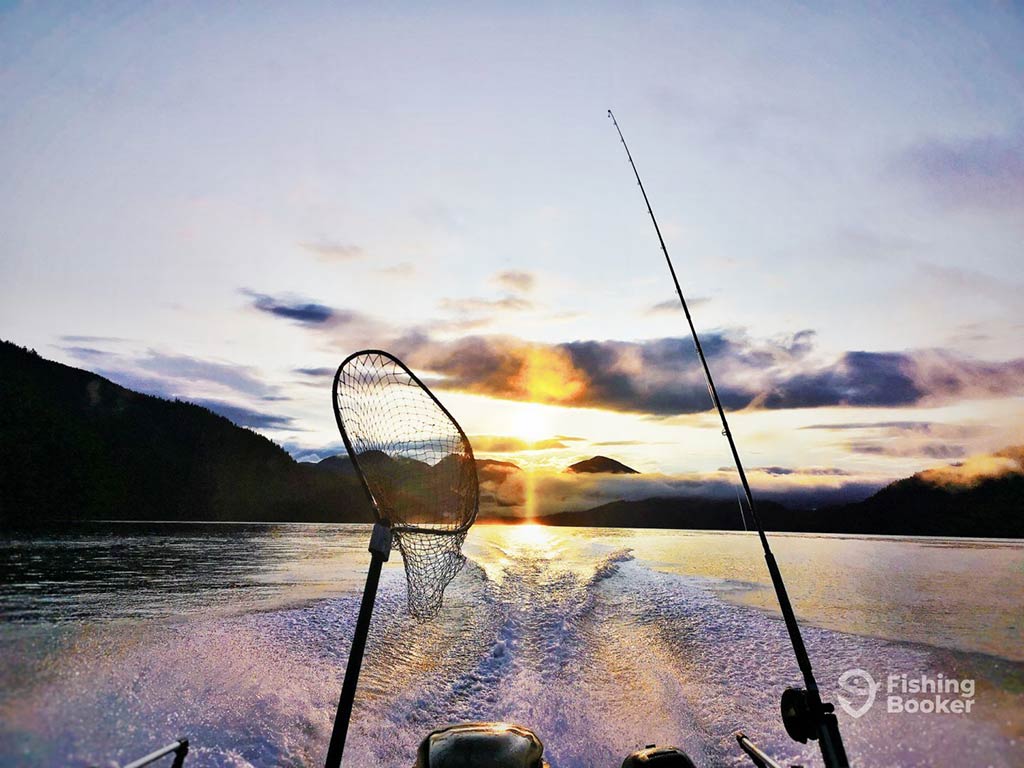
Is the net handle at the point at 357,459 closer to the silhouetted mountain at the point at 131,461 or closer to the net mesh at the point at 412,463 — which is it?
the net mesh at the point at 412,463

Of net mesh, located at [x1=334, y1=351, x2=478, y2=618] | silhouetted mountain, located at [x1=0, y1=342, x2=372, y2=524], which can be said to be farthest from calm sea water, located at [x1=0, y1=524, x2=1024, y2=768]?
silhouetted mountain, located at [x1=0, y1=342, x2=372, y2=524]

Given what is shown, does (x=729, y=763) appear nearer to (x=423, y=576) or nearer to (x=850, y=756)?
(x=850, y=756)

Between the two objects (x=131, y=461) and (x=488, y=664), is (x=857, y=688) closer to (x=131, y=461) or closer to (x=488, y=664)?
(x=488, y=664)

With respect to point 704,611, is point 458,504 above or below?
above

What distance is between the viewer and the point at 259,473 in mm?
110312

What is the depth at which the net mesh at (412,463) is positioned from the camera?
3.57m

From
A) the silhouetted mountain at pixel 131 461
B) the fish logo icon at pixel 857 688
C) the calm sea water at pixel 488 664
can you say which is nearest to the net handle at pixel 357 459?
the calm sea water at pixel 488 664

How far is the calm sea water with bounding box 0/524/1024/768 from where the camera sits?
5.03 meters

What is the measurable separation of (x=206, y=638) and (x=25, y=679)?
1952mm

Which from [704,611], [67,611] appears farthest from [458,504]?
[67,611]

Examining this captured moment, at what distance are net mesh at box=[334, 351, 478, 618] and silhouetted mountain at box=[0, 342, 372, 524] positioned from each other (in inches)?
2858

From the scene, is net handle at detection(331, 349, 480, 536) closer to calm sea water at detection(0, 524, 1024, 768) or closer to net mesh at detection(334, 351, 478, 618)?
net mesh at detection(334, 351, 478, 618)

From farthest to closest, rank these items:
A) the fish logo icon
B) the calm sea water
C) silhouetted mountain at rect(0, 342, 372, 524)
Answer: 1. silhouetted mountain at rect(0, 342, 372, 524)
2. the fish logo icon
3. the calm sea water

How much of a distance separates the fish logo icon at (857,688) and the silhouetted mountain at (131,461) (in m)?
70.8
